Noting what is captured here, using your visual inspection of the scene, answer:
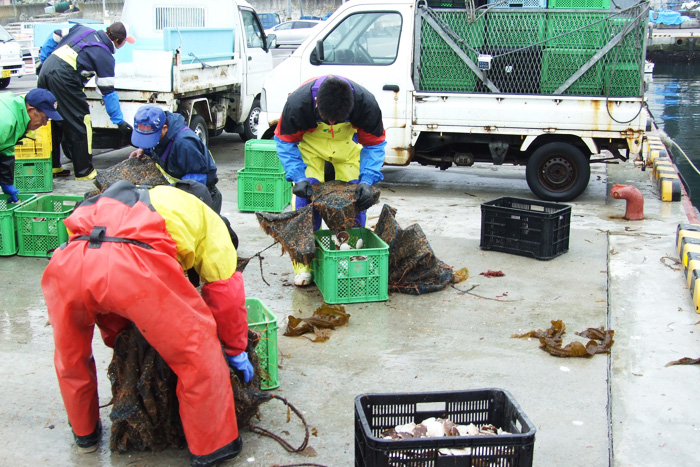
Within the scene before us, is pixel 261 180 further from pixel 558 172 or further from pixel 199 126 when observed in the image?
pixel 558 172

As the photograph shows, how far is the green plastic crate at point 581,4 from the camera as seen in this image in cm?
907

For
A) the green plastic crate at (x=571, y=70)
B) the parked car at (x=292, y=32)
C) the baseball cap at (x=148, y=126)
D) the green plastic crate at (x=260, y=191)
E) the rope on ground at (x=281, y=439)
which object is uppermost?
the parked car at (x=292, y=32)

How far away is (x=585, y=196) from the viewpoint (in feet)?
31.0

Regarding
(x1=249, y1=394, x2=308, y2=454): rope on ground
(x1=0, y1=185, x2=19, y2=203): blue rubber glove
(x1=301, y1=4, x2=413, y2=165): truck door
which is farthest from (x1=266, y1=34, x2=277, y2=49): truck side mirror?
(x1=249, y1=394, x2=308, y2=454): rope on ground

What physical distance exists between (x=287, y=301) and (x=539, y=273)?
7.42 feet

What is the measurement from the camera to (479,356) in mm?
4809

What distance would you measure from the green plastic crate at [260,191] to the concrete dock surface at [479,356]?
1.73 ft

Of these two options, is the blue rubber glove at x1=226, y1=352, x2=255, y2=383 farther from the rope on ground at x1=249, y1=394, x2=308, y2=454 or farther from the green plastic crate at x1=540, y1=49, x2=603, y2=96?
the green plastic crate at x1=540, y1=49, x2=603, y2=96

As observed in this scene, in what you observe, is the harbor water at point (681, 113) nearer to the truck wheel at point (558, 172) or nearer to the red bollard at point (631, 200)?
the truck wheel at point (558, 172)

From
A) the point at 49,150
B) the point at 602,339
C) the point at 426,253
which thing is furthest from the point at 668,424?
the point at 49,150

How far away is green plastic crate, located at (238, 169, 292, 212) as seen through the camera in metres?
8.21

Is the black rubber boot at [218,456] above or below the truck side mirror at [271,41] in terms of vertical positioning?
below

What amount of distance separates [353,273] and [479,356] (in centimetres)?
127

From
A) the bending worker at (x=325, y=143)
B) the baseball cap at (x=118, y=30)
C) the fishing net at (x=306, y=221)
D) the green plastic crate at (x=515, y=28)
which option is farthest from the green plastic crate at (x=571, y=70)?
the baseball cap at (x=118, y=30)
